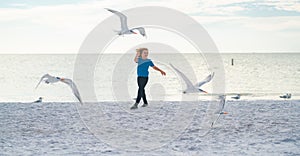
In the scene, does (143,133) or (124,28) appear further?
(143,133)

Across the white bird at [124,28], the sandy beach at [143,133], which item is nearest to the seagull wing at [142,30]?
the white bird at [124,28]

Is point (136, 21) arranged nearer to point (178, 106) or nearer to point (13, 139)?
point (13, 139)

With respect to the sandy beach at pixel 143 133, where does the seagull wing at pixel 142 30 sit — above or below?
above

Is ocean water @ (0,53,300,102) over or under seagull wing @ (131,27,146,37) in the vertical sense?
under

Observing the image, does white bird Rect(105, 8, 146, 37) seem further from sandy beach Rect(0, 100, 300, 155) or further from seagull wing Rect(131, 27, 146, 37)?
sandy beach Rect(0, 100, 300, 155)

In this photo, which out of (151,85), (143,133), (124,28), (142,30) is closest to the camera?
(124,28)

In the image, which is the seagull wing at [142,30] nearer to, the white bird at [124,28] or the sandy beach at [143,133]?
the white bird at [124,28]

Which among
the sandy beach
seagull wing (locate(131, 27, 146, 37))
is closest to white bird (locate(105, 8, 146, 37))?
seagull wing (locate(131, 27, 146, 37))

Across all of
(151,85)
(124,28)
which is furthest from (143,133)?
(151,85)

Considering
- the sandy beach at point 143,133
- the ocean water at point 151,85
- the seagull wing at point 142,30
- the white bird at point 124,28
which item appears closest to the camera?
the sandy beach at point 143,133

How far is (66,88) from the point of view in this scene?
4791 cm

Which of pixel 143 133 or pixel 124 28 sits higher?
pixel 124 28

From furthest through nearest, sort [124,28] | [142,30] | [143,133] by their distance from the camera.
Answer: [143,133] → [142,30] → [124,28]

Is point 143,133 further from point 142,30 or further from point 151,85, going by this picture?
point 151,85
